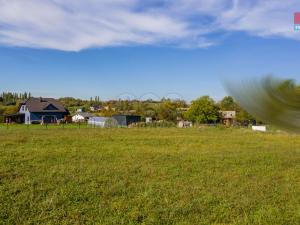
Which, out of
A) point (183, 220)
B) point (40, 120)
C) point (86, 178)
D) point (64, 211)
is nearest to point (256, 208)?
point (183, 220)

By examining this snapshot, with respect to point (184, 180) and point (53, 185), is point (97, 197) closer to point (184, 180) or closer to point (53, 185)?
point (53, 185)

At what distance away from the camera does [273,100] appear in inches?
45.1

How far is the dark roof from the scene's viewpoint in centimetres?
5369

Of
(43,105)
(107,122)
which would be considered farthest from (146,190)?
(43,105)

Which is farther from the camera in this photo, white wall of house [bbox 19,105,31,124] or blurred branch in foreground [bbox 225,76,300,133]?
white wall of house [bbox 19,105,31,124]

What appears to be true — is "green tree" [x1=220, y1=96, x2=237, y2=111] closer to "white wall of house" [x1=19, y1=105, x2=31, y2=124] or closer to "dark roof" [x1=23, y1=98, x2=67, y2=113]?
"dark roof" [x1=23, y1=98, x2=67, y2=113]

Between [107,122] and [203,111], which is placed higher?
[203,111]

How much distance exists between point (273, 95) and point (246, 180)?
6788 mm

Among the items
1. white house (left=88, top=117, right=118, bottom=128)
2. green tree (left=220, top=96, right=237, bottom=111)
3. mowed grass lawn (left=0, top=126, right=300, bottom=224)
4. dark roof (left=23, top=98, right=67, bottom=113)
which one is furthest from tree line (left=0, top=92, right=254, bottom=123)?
green tree (left=220, top=96, right=237, bottom=111)

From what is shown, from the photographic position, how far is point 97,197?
5805 millimetres

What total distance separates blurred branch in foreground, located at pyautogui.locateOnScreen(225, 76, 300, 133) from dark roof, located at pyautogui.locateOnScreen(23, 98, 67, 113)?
54.8 metres

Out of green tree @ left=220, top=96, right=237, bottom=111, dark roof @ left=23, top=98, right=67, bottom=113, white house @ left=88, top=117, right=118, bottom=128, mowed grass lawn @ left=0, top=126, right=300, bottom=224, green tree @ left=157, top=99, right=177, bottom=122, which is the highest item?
dark roof @ left=23, top=98, right=67, bottom=113

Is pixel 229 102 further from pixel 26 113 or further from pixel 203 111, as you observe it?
pixel 26 113

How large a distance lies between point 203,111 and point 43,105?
970 inches
